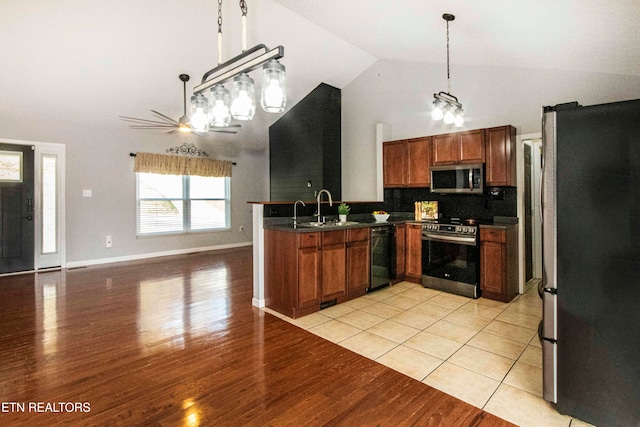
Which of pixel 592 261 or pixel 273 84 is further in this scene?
pixel 592 261

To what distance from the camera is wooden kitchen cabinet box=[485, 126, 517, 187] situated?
396 centimetres

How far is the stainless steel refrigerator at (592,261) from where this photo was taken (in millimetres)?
1590

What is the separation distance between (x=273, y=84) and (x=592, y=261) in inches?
73.8

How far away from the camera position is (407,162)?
494 centimetres

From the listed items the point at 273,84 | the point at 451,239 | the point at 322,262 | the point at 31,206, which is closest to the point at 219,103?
the point at 273,84

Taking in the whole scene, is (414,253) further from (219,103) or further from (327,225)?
(219,103)

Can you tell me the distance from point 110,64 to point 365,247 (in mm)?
4236

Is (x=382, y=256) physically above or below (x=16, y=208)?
below

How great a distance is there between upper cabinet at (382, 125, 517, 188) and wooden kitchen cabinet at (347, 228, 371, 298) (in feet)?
4.77

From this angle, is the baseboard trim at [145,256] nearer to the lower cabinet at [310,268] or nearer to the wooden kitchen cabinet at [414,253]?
the lower cabinet at [310,268]

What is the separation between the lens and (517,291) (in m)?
4.12

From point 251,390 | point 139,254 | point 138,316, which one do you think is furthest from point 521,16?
point 139,254

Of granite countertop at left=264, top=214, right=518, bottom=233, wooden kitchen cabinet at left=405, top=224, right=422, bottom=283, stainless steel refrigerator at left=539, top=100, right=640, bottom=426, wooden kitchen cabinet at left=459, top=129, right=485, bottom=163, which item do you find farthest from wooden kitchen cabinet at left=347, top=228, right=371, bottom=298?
stainless steel refrigerator at left=539, top=100, right=640, bottom=426

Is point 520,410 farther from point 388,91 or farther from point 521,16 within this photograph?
point 388,91
